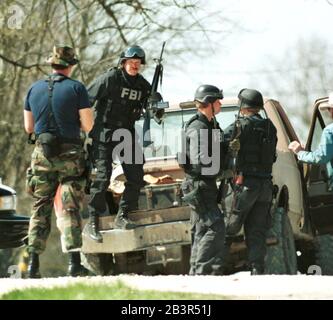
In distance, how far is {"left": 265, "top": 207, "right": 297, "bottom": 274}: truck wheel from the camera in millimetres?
12016

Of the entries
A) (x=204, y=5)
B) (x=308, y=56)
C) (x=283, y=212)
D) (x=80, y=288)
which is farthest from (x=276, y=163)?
(x=308, y=56)

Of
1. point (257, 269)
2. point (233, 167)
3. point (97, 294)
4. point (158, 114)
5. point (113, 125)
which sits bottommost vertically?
point (97, 294)

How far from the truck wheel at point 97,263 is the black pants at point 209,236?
1152 mm

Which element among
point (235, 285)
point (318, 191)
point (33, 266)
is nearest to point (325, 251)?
point (318, 191)

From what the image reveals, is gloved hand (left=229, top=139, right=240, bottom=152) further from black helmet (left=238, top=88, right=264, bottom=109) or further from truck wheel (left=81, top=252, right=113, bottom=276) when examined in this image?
truck wheel (left=81, top=252, right=113, bottom=276)

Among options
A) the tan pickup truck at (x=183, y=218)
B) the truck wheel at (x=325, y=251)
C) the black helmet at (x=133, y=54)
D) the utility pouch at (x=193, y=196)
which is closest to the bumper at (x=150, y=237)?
the tan pickup truck at (x=183, y=218)

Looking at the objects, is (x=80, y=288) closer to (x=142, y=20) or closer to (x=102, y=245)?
(x=102, y=245)

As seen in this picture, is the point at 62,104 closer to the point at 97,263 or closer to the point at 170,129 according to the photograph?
the point at 97,263

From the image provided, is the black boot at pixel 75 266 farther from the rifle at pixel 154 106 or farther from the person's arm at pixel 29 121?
the rifle at pixel 154 106

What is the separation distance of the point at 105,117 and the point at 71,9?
13899 mm

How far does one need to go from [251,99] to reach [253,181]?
2.40 ft

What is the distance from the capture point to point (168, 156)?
41.6ft

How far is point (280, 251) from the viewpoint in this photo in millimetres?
12047

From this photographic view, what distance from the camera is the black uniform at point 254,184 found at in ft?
38.6
